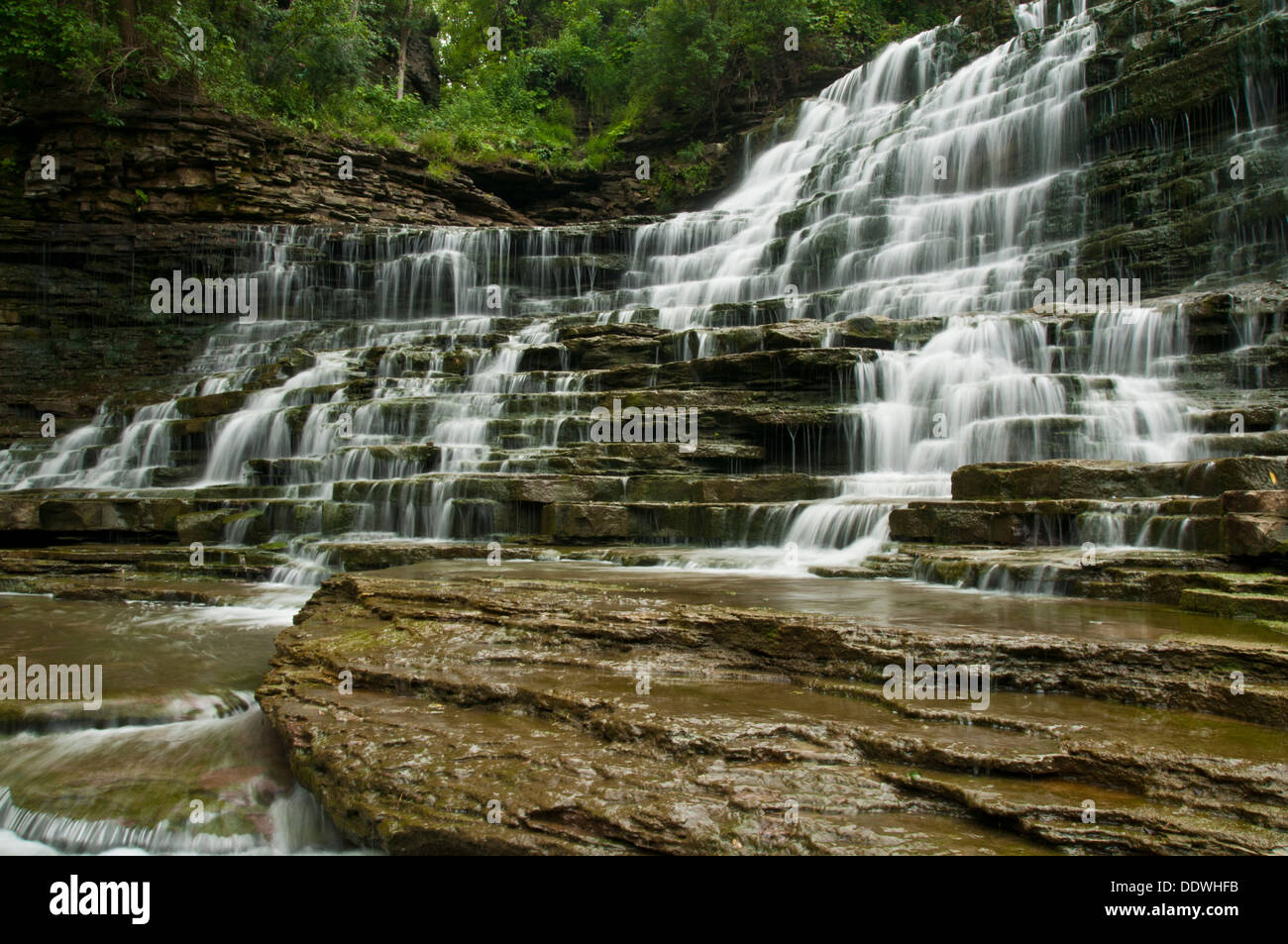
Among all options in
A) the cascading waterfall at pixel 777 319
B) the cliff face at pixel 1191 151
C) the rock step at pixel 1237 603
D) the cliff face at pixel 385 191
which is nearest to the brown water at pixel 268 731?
the rock step at pixel 1237 603

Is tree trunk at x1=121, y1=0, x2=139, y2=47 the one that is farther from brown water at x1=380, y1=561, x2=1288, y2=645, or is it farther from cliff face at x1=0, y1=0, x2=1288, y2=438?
brown water at x1=380, y1=561, x2=1288, y2=645

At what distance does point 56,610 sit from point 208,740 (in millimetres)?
4763

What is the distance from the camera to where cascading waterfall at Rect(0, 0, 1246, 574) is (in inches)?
409

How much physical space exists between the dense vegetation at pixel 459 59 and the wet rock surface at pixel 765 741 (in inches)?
817

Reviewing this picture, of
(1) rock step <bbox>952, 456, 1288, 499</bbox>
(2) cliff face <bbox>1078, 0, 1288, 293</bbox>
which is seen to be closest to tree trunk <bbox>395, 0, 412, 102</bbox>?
(2) cliff face <bbox>1078, 0, 1288, 293</bbox>

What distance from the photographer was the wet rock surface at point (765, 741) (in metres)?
2.89

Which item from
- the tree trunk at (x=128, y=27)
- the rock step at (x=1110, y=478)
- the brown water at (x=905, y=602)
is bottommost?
the brown water at (x=905, y=602)

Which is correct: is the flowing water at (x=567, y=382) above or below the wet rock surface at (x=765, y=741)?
above

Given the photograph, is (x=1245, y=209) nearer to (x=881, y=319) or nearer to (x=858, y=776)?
(x=881, y=319)

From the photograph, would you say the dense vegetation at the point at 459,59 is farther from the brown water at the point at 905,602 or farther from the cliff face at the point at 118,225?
the brown water at the point at 905,602

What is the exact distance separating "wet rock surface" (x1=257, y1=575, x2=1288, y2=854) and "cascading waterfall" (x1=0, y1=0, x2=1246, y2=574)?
12.6 ft

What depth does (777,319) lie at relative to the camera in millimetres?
15141

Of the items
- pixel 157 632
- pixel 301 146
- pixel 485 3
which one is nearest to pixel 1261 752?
pixel 157 632

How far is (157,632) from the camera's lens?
695cm
